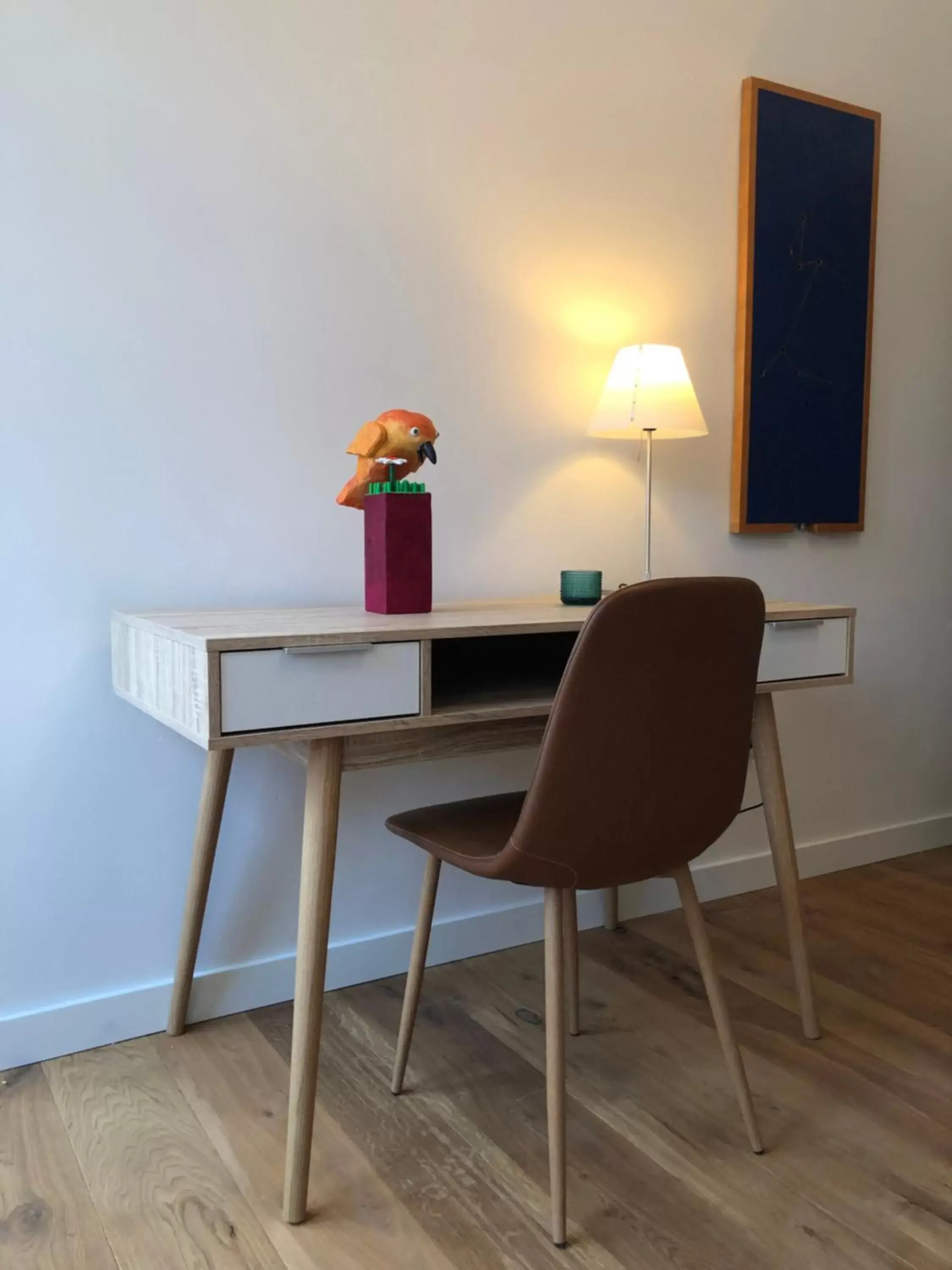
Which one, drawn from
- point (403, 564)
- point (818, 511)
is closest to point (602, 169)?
point (818, 511)

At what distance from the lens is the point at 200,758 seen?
177 centimetres

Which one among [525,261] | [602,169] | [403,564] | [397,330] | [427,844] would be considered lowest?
[427,844]

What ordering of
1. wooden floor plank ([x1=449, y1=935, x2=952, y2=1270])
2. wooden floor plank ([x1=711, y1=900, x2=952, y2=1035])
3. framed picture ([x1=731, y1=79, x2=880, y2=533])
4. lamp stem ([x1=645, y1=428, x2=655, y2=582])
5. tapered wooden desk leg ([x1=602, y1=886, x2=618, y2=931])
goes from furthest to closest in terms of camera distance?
framed picture ([x1=731, y1=79, x2=880, y2=533]), tapered wooden desk leg ([x1=602, y1=886, x2=618, y2=931]), lamp stem ([x1=645, y1=428, x2=655, y2=582]), wooden floor plank ([x1=711, y1=900, x2=952, y2=1035]), wooden floor plank ([x1=449, y1=935, x2=952, y2=1270])

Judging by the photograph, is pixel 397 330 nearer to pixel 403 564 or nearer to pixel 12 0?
pixel 403 564

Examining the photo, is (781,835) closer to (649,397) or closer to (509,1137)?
(509,1137)

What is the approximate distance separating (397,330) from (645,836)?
3.58 ft

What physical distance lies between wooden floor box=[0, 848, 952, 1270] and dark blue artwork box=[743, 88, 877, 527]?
1127mm

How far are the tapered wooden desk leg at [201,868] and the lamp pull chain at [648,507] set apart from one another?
961mm

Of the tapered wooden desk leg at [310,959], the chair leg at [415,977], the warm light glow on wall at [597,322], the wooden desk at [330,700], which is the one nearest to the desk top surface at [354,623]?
the wooden desk at [330,700]

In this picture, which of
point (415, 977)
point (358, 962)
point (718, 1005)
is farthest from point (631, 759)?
point (358, 962)

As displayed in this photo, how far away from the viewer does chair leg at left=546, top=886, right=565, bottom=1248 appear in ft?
4.06

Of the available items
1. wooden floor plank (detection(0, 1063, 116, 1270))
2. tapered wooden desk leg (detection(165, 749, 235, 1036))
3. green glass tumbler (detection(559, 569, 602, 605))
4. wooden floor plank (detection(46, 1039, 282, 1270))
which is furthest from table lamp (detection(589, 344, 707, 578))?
wooden floor plank (detection(0, 1063, 116, 1270))

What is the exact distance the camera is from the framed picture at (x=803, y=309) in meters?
2.31

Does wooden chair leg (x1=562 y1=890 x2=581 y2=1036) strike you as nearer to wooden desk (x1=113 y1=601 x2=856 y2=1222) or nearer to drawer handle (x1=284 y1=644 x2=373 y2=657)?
wooden desk (x1=113 y1=601 x2=856 y2=1222)
